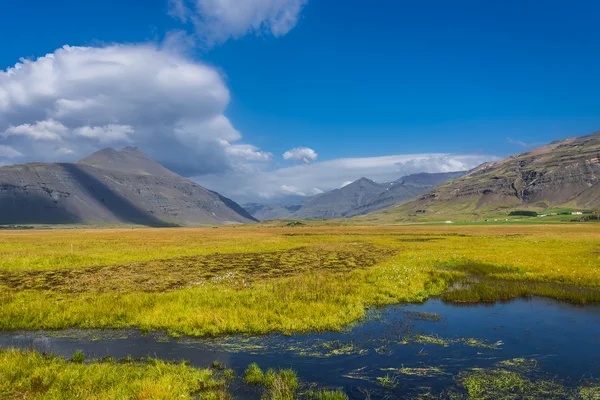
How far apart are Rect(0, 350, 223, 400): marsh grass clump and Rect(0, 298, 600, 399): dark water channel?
4.90 ft

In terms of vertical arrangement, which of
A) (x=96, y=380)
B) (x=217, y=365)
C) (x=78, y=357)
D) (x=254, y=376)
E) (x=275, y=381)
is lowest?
(x=217, y=365)

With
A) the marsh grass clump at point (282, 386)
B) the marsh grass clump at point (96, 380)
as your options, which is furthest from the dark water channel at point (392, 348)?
the marsh grass clump at point (96, 380)

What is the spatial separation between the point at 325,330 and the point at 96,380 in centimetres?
1117

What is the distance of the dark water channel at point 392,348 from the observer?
1391 cm

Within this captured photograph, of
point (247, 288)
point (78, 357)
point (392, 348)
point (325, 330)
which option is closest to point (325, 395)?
point (392, 348)

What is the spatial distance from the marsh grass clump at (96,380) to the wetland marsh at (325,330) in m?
0.08

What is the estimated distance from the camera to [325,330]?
19.8 meters

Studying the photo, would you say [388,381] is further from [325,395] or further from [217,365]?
[217,365]

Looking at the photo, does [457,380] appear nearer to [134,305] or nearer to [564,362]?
[564,362]

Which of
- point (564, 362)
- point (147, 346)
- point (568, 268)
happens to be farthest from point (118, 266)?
point (568, 268)

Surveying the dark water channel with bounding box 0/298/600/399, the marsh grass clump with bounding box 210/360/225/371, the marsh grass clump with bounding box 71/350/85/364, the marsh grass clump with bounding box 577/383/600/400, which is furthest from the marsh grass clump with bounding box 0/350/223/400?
the marsh grass clump with bounding box 577/383/600/400

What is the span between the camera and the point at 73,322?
20.5m

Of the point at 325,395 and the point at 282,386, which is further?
the point at 282,386

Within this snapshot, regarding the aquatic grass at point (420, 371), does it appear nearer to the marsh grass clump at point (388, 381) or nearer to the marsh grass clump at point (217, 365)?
the marsh grass clump at point (388, 381)
